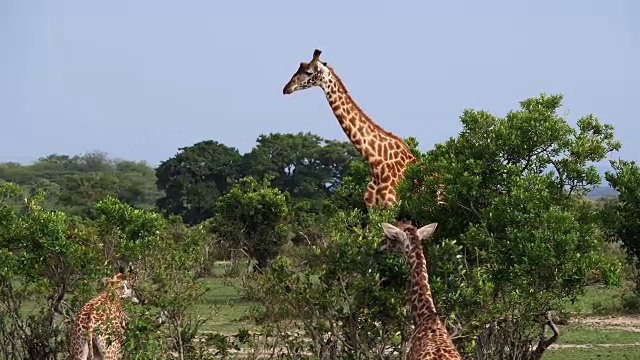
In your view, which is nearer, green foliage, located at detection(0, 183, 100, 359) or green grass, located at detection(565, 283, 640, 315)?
green foliage, located at detection(0, 183, 100, 359)

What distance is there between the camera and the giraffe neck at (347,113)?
11.4 meters

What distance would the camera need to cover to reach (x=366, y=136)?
37.4 ft

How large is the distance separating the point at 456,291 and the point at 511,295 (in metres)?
0.45

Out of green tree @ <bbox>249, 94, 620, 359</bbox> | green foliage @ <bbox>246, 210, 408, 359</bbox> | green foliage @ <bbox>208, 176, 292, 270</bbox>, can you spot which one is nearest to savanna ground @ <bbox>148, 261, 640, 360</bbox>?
green tree @ <bbox>249, 94, 620, 359</bbox>

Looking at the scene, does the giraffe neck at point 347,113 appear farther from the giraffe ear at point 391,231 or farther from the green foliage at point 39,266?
the giraffe ear at point 391,231

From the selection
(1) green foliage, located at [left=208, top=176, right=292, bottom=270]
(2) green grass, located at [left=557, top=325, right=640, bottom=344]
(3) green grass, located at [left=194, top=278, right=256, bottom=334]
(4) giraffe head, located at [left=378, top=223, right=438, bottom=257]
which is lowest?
(2) green grass, located at [left=557, top=325, right=640, bottom=344]

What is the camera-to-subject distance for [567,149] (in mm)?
9742

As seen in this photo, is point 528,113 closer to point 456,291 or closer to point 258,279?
point 456,291

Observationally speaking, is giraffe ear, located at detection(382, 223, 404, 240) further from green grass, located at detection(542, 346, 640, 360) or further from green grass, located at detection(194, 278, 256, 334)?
green grass, located at detection(542, 346, 640, 360)

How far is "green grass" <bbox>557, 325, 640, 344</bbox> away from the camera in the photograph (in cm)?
1511

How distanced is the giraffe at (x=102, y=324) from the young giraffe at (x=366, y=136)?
8.36 feet

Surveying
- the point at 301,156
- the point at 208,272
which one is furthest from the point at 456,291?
the point at 301,156

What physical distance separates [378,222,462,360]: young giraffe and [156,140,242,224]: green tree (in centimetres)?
3403

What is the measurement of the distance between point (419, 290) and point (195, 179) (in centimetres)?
3723
